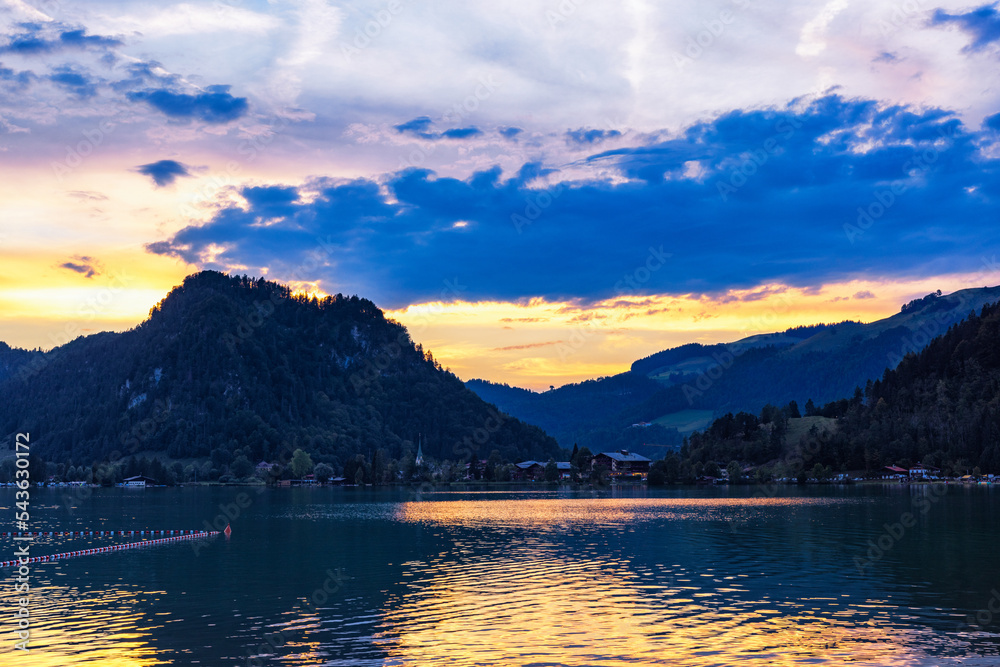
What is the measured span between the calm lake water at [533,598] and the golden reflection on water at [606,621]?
0.64ft

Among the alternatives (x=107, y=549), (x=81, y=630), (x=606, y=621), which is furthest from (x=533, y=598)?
(x=107, y=549)

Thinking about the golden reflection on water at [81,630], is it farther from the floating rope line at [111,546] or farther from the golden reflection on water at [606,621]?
the floating rope line at [111,546]

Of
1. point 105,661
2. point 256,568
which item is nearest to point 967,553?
point 256,568

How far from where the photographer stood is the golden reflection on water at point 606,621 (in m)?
39.9

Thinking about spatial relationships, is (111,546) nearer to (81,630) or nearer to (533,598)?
(81,630)

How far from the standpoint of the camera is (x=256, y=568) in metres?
72.6

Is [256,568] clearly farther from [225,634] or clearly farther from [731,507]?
[731,507]

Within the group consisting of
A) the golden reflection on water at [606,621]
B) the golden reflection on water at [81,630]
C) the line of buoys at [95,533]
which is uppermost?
the line of buoys at [95,533]

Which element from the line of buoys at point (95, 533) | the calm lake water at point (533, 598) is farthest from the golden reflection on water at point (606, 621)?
the line of buoys at point (95, 533)

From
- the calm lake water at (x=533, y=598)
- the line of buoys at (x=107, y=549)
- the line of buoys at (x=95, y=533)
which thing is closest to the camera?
the calm lake water at (x=533, y=598)

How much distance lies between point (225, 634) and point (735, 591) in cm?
3378

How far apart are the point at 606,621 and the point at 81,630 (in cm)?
3018

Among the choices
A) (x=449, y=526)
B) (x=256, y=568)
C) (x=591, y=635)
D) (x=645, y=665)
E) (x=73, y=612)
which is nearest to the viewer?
(x=645, y=665)

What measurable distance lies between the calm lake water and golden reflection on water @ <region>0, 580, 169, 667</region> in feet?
0.62
